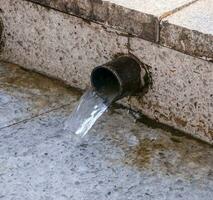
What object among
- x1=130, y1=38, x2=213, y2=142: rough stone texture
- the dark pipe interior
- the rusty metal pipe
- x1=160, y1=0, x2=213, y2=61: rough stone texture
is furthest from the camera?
the dark pipe interior

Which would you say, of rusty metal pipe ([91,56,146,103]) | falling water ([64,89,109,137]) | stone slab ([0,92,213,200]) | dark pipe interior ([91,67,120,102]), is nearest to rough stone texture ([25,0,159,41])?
rusty metal pipe ([91,56,146,103])

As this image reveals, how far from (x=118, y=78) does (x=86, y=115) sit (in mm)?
386

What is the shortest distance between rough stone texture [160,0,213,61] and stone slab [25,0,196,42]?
8cm

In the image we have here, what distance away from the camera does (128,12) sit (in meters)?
3.25

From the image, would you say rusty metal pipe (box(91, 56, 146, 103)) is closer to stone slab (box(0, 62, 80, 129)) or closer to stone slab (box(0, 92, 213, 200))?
stone slab (box(0, 92, 213, 200))

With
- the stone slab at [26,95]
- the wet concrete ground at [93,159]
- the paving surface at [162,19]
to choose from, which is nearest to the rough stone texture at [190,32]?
the paving surface at [162,19]

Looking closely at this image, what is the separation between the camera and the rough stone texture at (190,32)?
296 centimetres

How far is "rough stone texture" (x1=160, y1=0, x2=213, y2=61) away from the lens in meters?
2.96

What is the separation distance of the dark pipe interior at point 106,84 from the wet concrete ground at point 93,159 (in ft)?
0.58

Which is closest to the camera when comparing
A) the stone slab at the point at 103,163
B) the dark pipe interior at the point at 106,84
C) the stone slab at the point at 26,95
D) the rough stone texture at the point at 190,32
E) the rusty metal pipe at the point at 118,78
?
the stone slab at the point at 103,163

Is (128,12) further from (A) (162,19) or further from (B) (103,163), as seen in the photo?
(B) (103,163)

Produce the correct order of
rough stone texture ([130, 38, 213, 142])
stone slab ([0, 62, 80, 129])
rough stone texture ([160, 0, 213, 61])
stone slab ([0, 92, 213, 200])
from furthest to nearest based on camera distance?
stone slab ([0, 62, 80, 129]) → rough stone texture ([130, 38, 213, 142]) → rough stone texture ([160, 0, 213, 61]) → stone slab ([0, 92, 213, 200])

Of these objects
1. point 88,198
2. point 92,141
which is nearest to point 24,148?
point 92,141

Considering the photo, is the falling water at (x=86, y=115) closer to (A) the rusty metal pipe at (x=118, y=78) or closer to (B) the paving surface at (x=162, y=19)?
(A) the rusty metal pipe at (x=118, y=78)
